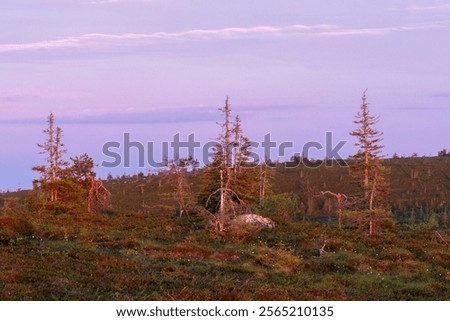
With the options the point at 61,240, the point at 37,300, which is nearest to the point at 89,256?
the point at 61,240

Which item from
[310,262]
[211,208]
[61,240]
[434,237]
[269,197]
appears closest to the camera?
[310,262]

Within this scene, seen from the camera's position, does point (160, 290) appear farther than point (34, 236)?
No

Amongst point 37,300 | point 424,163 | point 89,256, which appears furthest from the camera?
point 424,163

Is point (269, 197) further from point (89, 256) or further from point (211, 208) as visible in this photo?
point (89, 256)

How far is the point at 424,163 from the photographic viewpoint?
10738cm

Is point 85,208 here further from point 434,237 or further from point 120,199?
point 120,199

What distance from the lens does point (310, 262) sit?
2234 cm

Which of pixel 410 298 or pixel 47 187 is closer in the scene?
pixel 410 298

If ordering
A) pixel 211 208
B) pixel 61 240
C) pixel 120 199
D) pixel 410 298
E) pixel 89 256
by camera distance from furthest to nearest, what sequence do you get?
pixel 120 199 → pixel 211 208 → pixel 61 240 → pixel 89 256 → pixel 410 298

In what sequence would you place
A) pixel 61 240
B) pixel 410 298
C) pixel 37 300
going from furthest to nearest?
pixel 61 240, pixel 410 298, pixel 37 300

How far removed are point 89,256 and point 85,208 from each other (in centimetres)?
2454

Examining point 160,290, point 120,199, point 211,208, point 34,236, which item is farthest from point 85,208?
point 120,199

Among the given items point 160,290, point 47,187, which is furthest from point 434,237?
point 47,187

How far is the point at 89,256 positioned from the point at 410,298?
9.70 meters
